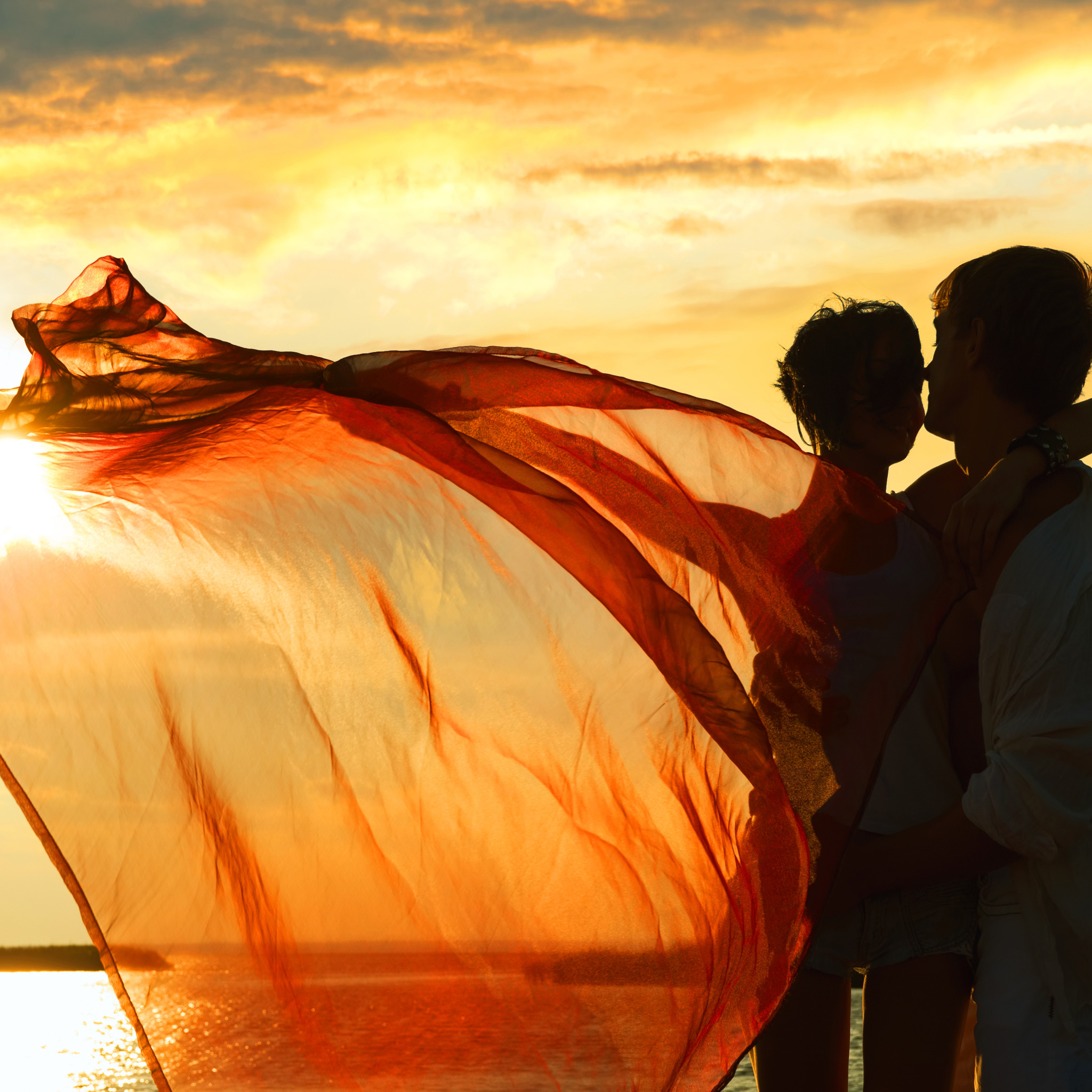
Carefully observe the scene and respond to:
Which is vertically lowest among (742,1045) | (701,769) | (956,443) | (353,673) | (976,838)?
(742,1045)

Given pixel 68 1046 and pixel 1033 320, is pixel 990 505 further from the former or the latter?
pixel 68 1046

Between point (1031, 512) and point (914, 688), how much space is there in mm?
470

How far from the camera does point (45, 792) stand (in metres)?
2.41

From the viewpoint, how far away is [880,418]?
2.85 meters

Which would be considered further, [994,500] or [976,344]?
[976,344]

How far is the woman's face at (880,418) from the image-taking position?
2.80 metres

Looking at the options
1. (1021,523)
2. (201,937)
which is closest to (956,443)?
(1021,523)

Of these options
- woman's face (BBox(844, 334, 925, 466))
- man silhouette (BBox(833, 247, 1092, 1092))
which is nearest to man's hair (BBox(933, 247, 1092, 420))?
man silhouette (BBox(833, 247, 1092, 1092))

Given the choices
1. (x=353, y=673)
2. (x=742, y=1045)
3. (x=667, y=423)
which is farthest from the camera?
(x=667, y=423)

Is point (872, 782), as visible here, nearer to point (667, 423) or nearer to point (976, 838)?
point (976, 838)

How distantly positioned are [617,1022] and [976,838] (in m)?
0.87

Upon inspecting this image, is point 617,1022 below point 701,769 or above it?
below

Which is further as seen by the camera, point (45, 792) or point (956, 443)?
point (956, 443)

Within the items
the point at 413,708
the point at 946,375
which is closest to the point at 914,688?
the point at 946,375
